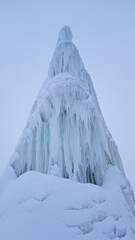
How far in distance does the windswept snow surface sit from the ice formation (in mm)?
1850

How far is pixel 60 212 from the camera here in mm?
3986

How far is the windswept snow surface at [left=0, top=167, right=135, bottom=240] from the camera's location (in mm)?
3639

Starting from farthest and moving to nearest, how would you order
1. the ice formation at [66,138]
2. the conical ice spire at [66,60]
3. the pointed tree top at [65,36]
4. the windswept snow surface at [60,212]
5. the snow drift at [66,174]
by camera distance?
the pointed tree top at [65,36], the conical ice spire at [66,60], the ice formation at [66,138], the snow drift at [66,174], the windswept snow surface at [60,212]

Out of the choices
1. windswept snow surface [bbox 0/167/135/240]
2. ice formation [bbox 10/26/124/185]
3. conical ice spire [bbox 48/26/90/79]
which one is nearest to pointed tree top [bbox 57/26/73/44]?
conical ice spire [bbox 48/26/90/79]

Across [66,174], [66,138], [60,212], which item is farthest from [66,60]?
[60,212]

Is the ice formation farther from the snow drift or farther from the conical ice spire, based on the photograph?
the conical ice spire

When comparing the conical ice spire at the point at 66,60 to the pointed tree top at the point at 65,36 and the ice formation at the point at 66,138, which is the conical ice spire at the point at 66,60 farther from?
the ice formation at the point at 66,138

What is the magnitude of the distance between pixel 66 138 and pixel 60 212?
337 cm

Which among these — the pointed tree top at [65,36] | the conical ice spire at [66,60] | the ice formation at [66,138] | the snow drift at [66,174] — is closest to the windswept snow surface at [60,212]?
the snow drift at [66,174]

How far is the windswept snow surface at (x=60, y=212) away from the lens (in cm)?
364

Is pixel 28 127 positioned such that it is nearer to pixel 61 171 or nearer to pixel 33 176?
pixel 61 171

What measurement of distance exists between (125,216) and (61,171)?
244 centimetres

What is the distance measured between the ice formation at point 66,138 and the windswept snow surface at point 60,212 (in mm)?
1850

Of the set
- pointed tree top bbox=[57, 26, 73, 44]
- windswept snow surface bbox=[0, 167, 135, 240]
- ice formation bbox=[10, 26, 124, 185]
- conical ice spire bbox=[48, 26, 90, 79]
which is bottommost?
windswept snow surface bbox=[0, 167, 135, 240]
